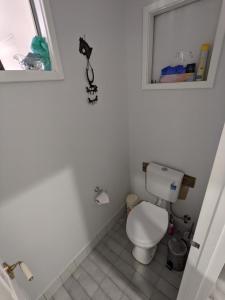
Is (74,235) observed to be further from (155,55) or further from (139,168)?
(155,55)

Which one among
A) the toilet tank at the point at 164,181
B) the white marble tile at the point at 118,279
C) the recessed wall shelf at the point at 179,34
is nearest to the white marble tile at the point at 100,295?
the white marble tile at the point at 118,279

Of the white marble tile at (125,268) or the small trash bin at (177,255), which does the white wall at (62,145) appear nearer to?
the white marble tile at (125,268)

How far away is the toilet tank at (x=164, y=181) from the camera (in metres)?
1.45

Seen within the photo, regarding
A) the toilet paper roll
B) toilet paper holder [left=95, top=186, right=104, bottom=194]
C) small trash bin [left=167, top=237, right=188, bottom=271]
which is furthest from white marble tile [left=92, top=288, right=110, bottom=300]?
toilet paper holder [left=95, top=186, right=104, bottom=194]

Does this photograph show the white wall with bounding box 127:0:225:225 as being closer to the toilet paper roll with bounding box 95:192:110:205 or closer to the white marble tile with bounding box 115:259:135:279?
the toilet paper roll with bounding box 95:192:110:205

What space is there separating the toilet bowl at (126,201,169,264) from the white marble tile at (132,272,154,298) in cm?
13

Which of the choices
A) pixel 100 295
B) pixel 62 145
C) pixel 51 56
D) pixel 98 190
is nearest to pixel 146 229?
pixel 98 190

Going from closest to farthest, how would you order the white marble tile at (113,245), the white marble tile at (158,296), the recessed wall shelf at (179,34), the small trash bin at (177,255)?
the recessed wall shelf at (179,34) → the white marble tile at (158,296) → the small trash bin at (177,255) → the white marble tile at (113,245)

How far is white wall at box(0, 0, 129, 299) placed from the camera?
92 cm

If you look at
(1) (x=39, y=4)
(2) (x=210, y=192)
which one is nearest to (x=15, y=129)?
(1) (x=39, y=4)

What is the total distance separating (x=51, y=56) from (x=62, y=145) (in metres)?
0.58

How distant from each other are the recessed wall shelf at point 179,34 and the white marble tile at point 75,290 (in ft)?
6.27

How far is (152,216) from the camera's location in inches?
59.7

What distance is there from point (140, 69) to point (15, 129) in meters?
1.14
